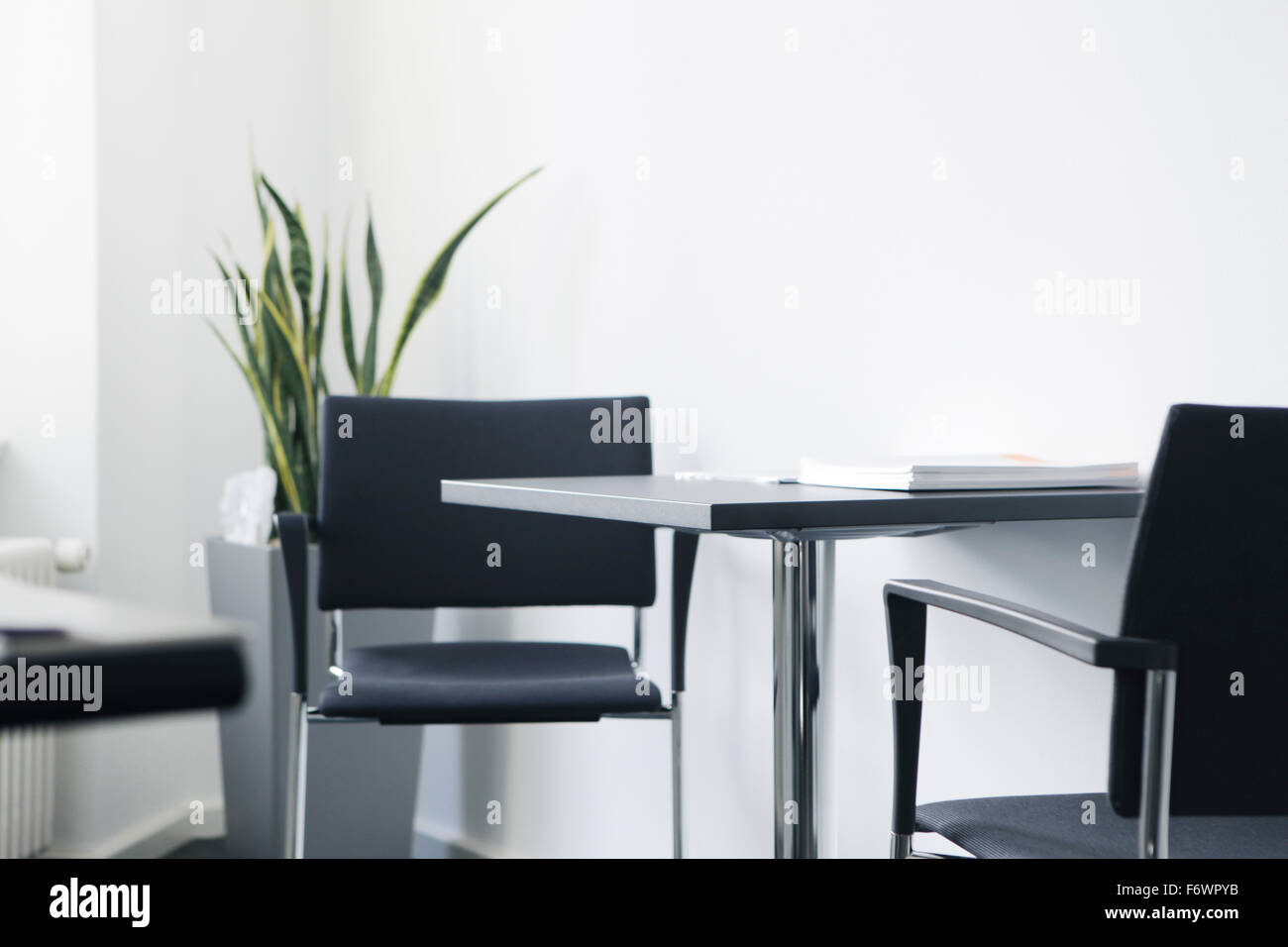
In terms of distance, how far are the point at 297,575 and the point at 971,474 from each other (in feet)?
3.29

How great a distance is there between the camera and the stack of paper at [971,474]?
1.23 metres

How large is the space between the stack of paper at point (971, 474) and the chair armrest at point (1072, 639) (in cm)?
15

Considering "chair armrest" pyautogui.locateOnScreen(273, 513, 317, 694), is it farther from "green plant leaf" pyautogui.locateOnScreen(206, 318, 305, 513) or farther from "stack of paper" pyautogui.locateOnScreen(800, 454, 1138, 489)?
"stack of paper" pyautogui.locateOnScreen(800, 454, 1138, 489)

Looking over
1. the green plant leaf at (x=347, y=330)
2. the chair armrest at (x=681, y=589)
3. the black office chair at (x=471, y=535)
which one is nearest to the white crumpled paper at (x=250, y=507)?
the green plant leaf at (x=347, y=330)

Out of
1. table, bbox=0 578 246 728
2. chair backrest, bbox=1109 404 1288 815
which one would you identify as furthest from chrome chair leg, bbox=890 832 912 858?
table, bbox=0 578 246 728

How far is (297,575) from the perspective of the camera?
1.79m

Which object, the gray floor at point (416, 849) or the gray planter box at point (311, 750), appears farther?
the gray floor at point (416, 849)

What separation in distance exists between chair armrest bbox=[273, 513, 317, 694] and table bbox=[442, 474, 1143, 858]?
0.35 metres

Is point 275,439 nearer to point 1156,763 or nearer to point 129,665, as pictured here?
point 1156,763

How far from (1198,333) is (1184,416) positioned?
0.67m

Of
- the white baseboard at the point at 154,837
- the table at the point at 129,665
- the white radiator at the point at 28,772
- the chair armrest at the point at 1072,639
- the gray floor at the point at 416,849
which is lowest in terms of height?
the gray floor at the point at 416,849

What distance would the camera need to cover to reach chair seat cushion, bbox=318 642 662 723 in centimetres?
167

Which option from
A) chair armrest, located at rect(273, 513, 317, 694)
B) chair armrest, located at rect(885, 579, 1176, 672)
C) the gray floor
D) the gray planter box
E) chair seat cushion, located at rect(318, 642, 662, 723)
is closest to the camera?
chair armrest, located at rect(885, 579, 1176, 672)

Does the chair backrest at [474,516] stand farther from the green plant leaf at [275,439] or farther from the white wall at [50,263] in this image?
the white wall at [50,263]
